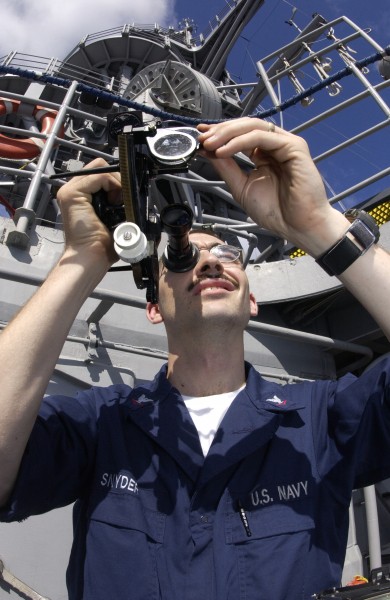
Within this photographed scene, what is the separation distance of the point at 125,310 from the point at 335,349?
1.75m

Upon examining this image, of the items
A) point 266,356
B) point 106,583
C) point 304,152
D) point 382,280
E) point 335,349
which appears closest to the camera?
point 106,583

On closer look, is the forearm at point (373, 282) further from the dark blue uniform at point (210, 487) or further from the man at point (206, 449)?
the dark blue uniform at point (210, 487)

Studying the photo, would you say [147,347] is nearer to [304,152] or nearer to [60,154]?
[304,152]

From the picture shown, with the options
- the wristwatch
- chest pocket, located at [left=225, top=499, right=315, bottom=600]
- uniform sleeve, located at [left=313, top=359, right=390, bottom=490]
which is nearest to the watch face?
the wristwatch

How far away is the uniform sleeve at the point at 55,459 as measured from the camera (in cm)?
108

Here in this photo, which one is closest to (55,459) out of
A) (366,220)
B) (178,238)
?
(178,238)

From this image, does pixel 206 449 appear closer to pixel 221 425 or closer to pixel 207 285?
pixel 221 425

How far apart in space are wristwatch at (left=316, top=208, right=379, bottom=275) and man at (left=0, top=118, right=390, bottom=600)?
0.05ft

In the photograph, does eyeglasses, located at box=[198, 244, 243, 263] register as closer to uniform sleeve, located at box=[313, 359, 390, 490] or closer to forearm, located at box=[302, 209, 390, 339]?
forearm, located at box=[302, 209, 390, 339]

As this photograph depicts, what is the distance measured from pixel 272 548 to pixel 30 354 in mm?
678

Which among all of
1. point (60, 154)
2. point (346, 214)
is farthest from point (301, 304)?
point (60, 154)

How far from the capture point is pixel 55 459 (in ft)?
3.76

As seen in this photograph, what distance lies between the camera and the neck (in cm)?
139

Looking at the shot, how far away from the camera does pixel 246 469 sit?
1123mm
